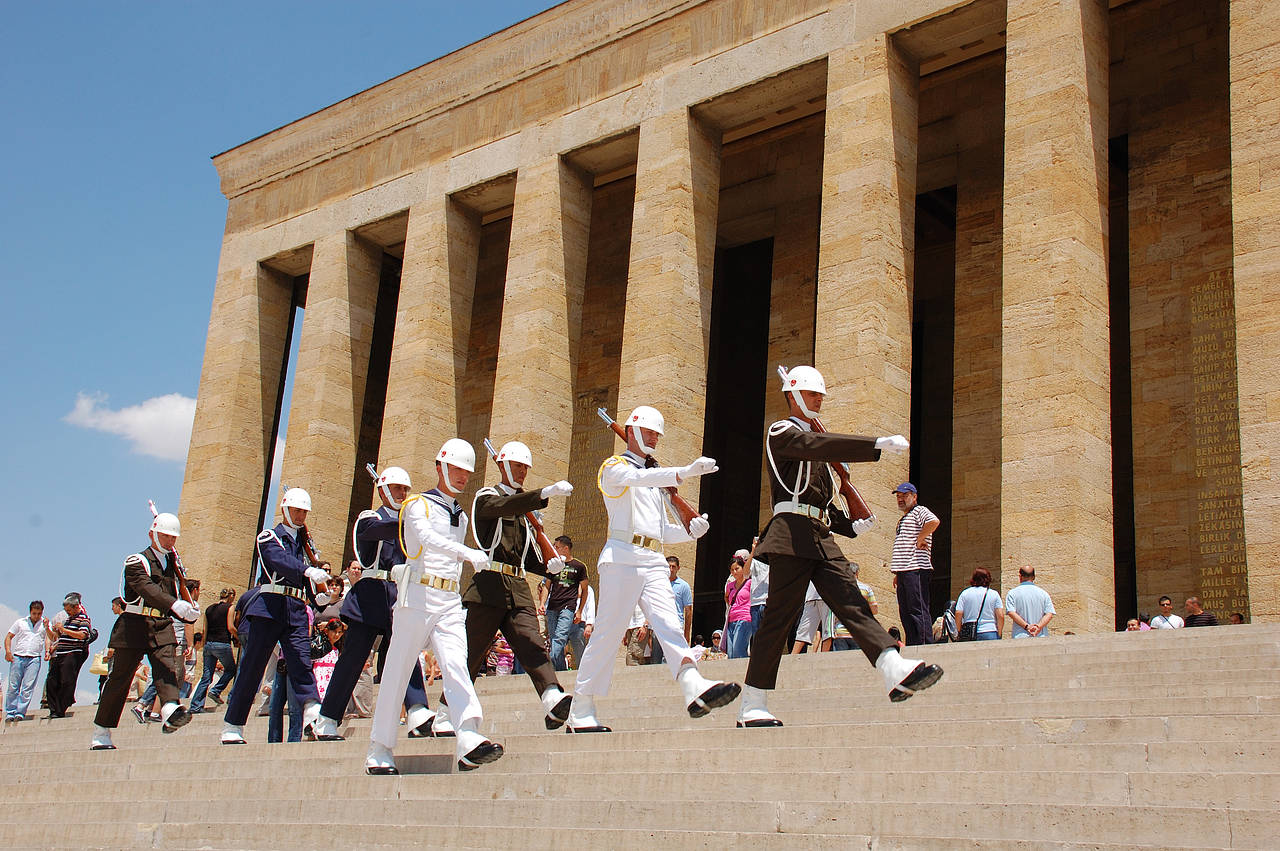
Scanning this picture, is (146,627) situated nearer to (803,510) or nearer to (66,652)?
(803,510)

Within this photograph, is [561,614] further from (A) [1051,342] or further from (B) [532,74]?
(B) [532,74]

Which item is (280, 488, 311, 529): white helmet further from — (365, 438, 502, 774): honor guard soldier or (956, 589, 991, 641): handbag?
(956, 589, 991, 641): handbag

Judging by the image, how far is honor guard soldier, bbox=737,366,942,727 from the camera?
297 inches

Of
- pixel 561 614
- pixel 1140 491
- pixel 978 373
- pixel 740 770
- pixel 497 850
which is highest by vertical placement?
pixel 978 373

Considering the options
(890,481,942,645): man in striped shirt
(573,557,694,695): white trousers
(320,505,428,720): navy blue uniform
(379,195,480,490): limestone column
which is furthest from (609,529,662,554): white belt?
(379,195,480,490): limestone column

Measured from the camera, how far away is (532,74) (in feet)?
70.2

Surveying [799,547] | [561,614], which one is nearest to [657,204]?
[561,614]

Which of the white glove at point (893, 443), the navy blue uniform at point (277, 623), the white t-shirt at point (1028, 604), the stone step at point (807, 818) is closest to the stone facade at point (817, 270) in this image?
the white t-shirt at point (1028, 604)

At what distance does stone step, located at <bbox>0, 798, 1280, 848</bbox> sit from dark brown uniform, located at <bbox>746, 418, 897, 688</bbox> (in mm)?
1732

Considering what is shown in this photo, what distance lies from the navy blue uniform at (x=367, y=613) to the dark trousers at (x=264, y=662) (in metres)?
0.89

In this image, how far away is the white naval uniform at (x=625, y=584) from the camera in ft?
26.7

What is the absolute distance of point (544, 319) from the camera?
66.1 ft

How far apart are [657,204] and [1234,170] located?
26.2 ft

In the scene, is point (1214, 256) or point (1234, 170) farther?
point (1214, 256)
